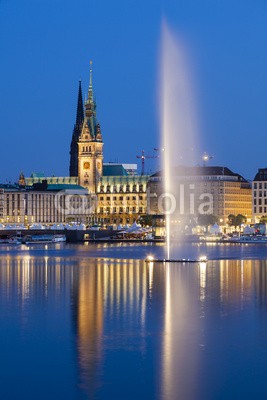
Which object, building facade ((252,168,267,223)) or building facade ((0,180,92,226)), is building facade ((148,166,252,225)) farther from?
building facade ((0,180,92,226))

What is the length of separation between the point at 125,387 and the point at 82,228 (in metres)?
132

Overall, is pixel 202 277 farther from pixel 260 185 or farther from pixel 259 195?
pixel 259 195

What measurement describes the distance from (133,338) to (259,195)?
158 meters

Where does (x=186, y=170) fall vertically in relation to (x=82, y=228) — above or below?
above

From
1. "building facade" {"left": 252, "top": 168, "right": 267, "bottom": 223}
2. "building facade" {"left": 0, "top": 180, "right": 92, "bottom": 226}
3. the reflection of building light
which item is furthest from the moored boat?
the reflection of building light

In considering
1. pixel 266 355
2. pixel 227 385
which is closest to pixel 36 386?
pixel 227 385

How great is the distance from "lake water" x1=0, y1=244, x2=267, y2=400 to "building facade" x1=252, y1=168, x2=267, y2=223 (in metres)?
132

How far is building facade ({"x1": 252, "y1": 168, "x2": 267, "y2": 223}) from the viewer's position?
189250 mm

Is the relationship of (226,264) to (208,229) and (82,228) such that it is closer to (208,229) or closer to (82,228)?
(82,228)

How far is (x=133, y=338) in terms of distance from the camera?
114 ft

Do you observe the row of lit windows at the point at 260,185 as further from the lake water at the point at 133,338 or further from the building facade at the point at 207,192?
the lake water at the point at 133,338

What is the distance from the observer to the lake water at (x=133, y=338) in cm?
2753

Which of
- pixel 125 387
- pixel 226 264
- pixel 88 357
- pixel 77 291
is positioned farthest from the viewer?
pixel 226 264

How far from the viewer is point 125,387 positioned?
2756cm
